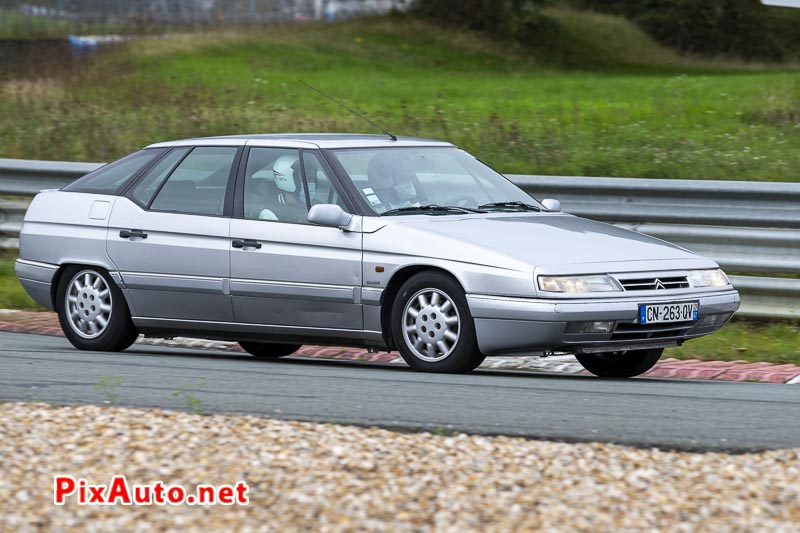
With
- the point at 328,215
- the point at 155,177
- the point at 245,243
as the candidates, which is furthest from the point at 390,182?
the point at 155,177

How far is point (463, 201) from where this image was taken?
29.6ft

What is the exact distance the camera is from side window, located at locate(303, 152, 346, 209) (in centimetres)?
888

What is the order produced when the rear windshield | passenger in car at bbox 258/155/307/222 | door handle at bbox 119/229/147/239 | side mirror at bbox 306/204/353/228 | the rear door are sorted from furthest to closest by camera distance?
the rear windshield
door handle at bbox 119/229/147/239
the rear door
passenger in car at bbox 258/155/307/222
side mirror at bbox 306/204/353/228

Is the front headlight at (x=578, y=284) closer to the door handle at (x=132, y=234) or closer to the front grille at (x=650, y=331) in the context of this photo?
the front grille at (x=650, y=331)

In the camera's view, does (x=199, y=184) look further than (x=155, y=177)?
No

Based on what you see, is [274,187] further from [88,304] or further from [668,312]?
[668,312]

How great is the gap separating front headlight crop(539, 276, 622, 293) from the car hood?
0.24 ft

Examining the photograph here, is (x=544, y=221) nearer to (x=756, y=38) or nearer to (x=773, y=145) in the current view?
(x=773, y=145)

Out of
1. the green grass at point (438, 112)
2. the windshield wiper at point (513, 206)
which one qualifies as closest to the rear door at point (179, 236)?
the windshield wiper at point (513, 206)

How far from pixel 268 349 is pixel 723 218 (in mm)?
3777

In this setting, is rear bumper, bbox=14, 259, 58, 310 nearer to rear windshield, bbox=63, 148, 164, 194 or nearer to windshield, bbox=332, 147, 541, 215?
rear windshield, bbox=63, 148, 164, 194

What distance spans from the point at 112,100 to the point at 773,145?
10465mm

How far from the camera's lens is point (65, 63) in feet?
89.4

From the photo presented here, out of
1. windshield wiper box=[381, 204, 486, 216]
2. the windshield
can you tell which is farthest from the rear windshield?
windshield wiper box=[381, 204, 486, 216]
